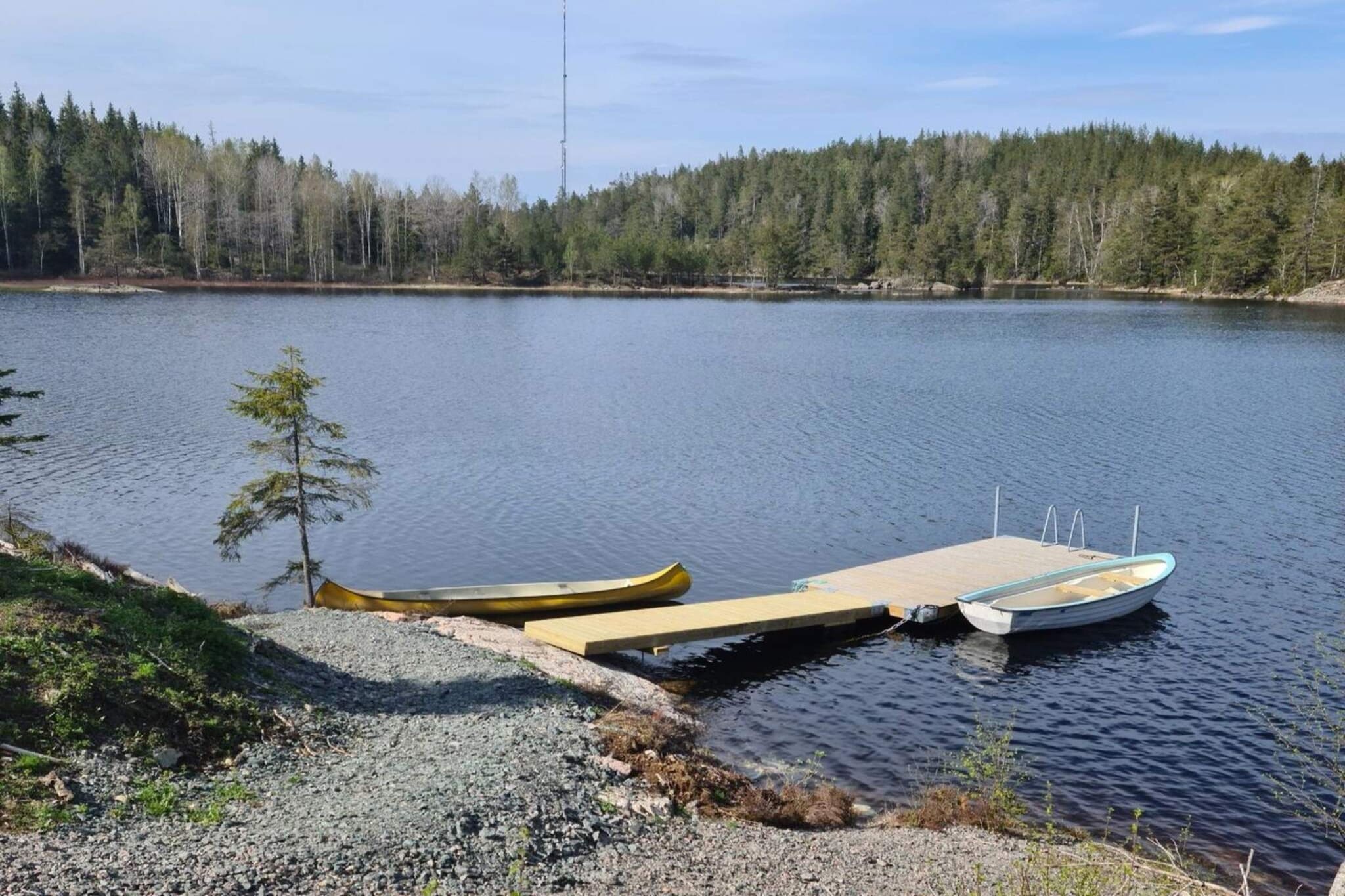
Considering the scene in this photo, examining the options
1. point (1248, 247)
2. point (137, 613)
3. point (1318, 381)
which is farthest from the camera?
point (1248, 247)

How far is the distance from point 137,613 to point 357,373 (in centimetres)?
5624

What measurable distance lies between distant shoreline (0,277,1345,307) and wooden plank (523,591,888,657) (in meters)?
135

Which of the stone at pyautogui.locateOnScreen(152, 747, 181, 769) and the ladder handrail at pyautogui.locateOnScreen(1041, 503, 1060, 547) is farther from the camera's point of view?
the ladder handrail at pyautogui.locateOnScreen(1041, 503, 1060, 547)

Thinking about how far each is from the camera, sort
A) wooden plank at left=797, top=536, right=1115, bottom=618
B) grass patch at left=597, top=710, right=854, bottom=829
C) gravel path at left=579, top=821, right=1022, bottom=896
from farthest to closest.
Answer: wooden plank at left=797, top=536, right=1115, bottom=618
grass patch at left=597, top=710, right=854, bottom=829
gravel path at left=579, top=821, right=1022, bottom=896

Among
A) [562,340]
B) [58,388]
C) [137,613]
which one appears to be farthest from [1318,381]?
[58,388]

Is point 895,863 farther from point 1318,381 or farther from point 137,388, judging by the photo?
point 1318,381

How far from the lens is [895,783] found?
63.1 feet

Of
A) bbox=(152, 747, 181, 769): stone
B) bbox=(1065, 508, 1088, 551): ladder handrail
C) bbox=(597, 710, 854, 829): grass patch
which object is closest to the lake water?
bbox=(1065, 508, 1088, 551): ladder handrail

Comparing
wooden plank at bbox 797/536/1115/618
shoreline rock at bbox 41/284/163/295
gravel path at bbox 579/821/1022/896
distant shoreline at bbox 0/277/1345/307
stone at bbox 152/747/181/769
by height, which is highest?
distant shoreline at bbox 0/277/1345/307

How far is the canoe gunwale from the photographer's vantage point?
28109 millimetres

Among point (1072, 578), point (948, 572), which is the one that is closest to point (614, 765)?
point (948, 572)

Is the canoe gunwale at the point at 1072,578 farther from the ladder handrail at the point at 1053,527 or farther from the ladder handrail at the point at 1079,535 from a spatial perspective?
the ladder handrail at the point at 1053,527

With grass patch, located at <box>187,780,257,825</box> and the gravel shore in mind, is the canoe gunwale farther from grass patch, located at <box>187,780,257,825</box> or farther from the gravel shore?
grass patch, located at <box>187,780,257,825</box>

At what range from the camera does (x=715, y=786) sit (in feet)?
55.1
